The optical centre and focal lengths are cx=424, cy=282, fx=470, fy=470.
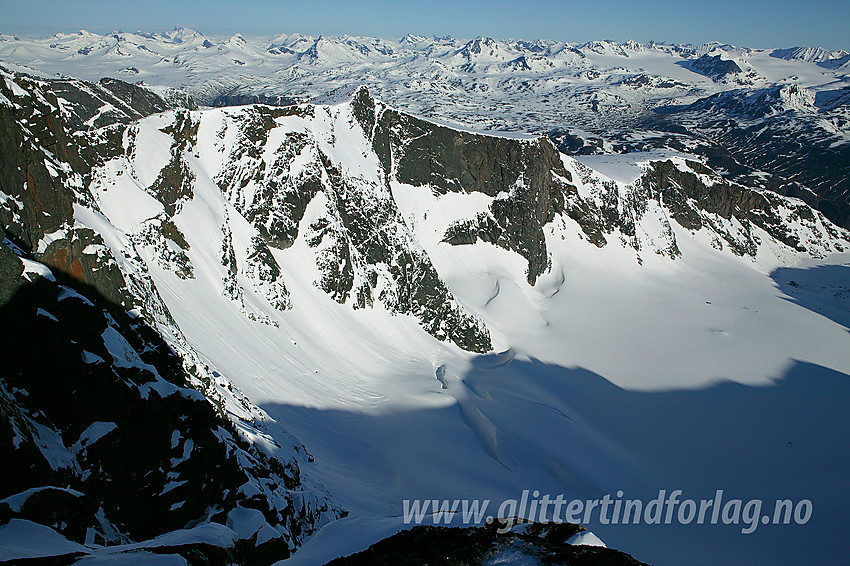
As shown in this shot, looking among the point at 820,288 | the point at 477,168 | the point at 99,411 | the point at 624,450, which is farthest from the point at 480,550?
the point at 820,288

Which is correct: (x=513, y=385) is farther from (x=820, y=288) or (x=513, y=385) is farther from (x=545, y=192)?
(x=820, y=288)

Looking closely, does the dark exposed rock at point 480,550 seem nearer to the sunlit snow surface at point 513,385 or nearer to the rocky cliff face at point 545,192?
the sunlit snow surface at point 513,385

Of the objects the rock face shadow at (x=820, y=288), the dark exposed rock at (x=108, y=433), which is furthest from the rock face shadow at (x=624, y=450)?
the rock face shadow at (x=820, y=288)

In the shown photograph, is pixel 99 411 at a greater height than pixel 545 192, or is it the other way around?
pixel 545 192

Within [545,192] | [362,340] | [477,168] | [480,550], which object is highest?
[545,192]

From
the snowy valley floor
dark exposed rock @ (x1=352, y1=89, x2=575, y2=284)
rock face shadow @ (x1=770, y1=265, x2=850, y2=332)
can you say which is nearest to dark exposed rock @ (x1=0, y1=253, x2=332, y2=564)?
the snowy valley floor

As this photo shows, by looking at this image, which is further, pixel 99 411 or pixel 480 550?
pixel 99 411

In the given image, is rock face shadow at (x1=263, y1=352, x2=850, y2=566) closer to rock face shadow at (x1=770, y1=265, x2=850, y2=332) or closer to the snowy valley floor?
the snowy valley floor
